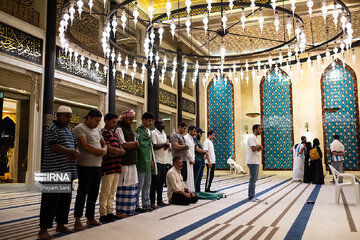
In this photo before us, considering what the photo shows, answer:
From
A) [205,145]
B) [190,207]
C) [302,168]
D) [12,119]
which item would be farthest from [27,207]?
[12,119]

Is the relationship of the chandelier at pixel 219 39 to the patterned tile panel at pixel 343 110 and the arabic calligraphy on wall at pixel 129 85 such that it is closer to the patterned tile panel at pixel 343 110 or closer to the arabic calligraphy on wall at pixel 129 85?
the arabic calligraphy on wall at pixel 129 85

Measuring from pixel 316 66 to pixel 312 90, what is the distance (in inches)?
38.3

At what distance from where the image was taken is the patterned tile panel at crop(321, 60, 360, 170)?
12.4 meters

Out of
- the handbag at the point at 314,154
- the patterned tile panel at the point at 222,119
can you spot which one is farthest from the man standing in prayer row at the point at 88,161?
the patterned tile panel at the point at 222,119

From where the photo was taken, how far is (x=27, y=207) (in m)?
4.52

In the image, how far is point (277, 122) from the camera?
13.6 meters

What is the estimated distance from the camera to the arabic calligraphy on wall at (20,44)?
6.23 metres

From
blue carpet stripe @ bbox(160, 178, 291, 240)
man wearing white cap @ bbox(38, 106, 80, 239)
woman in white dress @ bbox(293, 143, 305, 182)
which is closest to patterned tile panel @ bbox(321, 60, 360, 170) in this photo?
woman in white dress @ bbox(293, 143, 305, 182)

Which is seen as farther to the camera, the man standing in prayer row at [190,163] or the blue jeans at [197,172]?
the blue jeans at [197,172]

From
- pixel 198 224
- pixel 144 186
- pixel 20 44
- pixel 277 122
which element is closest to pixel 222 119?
pixel 277 122

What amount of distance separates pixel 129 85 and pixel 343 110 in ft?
27.6

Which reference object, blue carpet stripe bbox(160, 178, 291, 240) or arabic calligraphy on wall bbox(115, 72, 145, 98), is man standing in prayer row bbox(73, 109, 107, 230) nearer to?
blue carpet stripe bbox(160, 178, 291, 240)

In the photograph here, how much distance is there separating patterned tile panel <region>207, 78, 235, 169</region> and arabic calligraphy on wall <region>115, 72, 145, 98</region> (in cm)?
428

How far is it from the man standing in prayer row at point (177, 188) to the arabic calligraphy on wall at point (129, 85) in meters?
5.40
